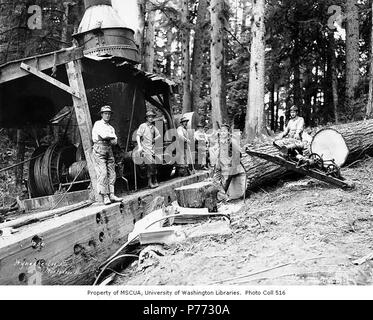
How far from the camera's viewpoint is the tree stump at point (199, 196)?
19.6 ft

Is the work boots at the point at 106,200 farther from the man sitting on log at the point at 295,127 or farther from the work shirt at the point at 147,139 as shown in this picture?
the man sitting on log at the point at 295,127

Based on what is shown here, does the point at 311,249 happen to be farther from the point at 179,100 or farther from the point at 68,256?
the point at 179,100

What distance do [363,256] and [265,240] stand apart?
1.18m

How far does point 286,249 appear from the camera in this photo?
3.93 metres

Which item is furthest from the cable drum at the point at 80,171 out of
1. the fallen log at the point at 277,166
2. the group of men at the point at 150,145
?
the fallen log at the point at 277,166

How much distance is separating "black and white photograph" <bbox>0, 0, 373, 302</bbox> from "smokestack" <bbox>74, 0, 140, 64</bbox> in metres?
0.04

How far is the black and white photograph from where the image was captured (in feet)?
11.6

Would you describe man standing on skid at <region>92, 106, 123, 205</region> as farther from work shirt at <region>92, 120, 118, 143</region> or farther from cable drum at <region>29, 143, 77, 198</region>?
cable drum at <region>29, 143, 77, 198</region>

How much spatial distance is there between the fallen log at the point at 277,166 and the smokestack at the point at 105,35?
462cm

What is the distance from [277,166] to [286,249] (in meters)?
3.25

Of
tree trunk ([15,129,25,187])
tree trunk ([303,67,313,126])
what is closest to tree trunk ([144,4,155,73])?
tree trunk ([15,129,25,187])

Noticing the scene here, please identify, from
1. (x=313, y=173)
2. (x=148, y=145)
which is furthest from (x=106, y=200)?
(x=313, y=173)

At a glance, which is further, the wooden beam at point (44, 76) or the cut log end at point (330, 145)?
the cut log end at point (330, 145)

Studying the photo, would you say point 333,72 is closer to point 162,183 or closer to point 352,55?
point 352,55
